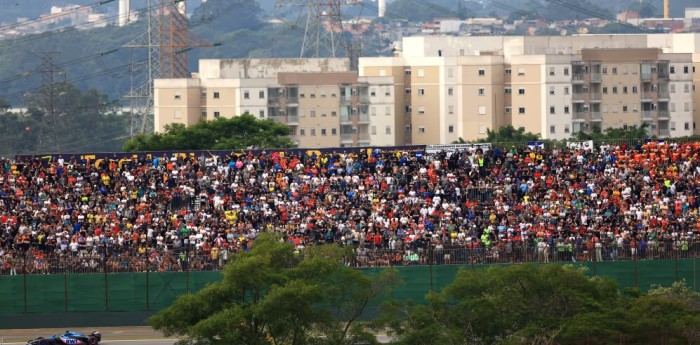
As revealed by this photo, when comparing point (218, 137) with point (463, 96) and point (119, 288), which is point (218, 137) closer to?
point (463, 96)

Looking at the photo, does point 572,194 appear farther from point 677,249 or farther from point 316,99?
point 316,99

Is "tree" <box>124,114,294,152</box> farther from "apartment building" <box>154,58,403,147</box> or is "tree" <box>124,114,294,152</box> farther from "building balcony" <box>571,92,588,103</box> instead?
"building balcony" <box>571,92,588,103</box>

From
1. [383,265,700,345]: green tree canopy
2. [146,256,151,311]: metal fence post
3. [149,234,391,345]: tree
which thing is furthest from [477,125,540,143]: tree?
[149,234,391,345]: tree

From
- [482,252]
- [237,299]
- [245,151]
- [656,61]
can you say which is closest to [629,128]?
[656,61]

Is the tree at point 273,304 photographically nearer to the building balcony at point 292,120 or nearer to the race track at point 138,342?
the race track at point 138,342

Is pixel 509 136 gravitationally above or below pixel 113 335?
above

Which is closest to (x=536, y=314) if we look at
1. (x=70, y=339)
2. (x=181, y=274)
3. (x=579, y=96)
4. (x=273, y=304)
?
(x=273, y=304)
